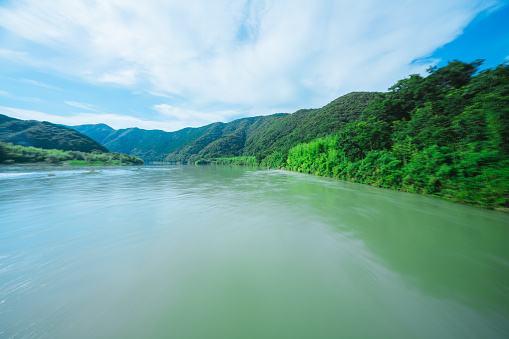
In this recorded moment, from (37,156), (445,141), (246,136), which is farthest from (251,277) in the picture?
(246,136)

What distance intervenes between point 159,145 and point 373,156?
203 m

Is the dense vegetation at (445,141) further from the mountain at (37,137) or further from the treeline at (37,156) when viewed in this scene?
the mountain at (37,137)

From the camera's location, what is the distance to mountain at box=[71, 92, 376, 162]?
76750 millimetres

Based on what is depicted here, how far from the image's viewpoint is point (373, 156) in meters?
15.1

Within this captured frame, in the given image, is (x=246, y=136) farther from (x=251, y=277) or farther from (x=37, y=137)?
(x=251, y=277)

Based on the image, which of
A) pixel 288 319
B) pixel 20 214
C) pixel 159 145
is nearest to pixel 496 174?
pixel 288 319

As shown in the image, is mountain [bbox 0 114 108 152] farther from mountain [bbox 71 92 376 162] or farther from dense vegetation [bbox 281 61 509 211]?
dense vegetation [bbox 281 61 509 211]

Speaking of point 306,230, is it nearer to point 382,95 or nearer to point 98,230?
point 98,230

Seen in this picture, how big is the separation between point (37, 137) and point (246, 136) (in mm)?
121646

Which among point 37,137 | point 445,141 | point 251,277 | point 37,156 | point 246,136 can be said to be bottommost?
point 37,156

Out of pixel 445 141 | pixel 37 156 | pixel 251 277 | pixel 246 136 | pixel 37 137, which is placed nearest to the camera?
pixel 251 277

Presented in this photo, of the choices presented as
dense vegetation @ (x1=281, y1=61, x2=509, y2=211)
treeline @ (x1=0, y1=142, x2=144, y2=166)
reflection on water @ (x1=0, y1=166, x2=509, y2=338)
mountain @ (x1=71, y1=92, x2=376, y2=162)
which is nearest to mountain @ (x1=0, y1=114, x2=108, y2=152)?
treeline @ (x1=0, y1=142, x2=144, y2=166)

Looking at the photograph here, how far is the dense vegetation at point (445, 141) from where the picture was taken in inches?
290

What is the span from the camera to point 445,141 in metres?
9.88
